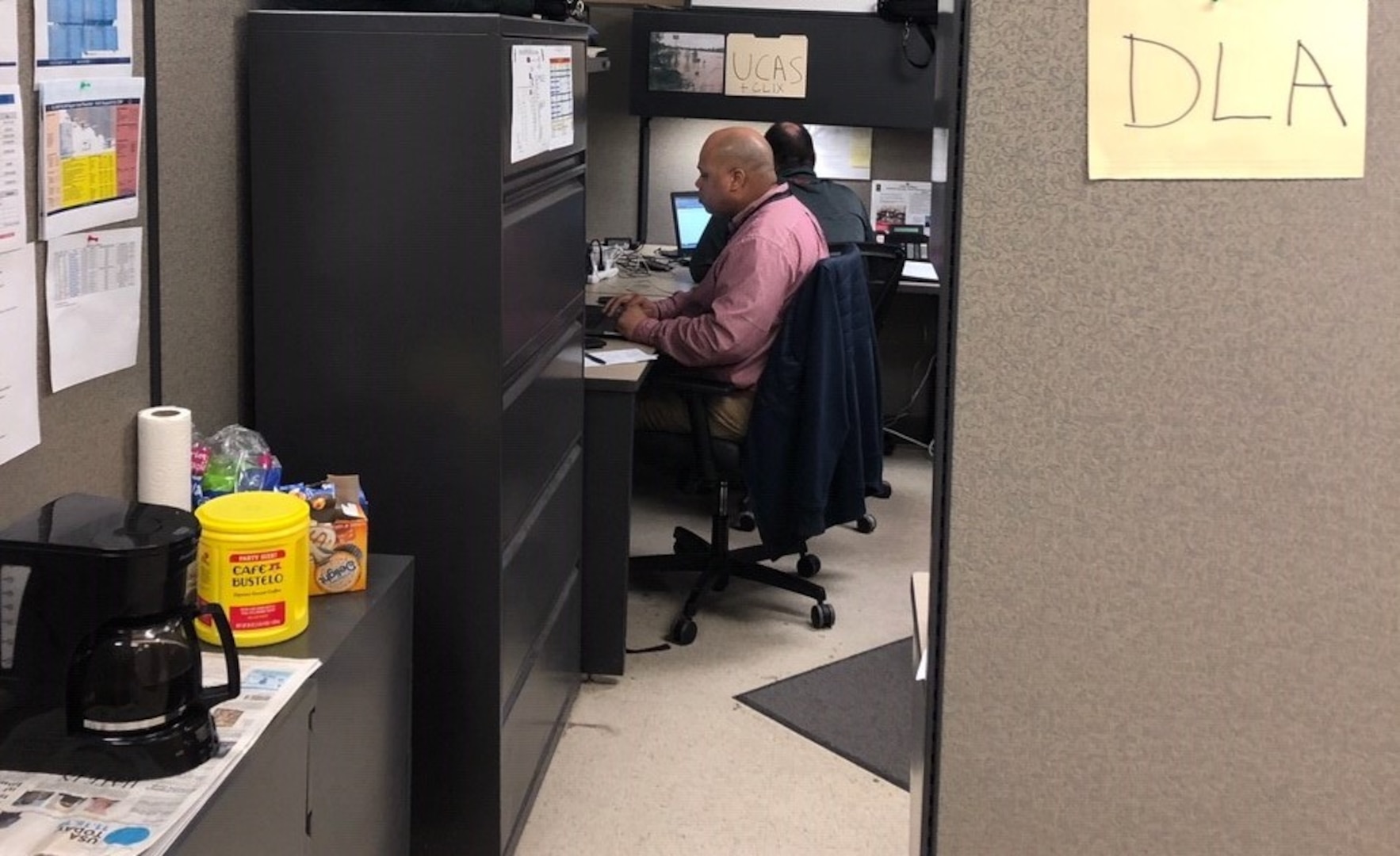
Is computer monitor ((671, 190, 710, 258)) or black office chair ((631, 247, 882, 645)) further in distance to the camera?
computer monitor ((671, 190, 710, 258))

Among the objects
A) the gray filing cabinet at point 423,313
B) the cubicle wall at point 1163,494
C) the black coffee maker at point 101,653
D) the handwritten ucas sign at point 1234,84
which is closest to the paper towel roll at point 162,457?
the gray filing cabinet at point 423,313

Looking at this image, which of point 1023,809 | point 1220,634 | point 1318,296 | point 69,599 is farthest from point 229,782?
point 1318,296

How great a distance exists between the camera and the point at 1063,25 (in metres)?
0.86

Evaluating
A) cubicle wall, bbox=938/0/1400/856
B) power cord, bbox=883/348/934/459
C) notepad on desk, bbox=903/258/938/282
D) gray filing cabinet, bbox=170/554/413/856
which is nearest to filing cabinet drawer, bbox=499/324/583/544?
gray filing cabinet, bbox=170/554/413/856

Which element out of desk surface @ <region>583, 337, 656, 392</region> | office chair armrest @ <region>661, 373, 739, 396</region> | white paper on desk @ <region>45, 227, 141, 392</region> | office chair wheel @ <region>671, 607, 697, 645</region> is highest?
white paper on desk @ <region>45, 227, 141, 392</region>

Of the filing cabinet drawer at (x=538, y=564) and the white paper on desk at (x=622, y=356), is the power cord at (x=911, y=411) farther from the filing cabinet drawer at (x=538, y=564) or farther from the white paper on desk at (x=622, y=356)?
the filing cabinet drawer at (x=538, y=564)

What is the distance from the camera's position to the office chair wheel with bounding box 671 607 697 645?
3.45m

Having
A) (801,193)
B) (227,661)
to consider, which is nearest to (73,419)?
(227,661)

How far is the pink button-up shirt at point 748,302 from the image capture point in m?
3.38

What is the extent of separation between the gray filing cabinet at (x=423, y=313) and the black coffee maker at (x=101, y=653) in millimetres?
781

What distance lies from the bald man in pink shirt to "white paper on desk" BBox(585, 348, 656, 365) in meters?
0.12

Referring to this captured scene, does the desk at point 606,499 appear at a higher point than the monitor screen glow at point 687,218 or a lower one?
lower

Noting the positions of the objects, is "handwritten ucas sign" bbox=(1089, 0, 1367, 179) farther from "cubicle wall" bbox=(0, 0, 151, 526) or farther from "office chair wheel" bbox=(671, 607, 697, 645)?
"office chair wheel" bbox=(671, 607, 697, 645)

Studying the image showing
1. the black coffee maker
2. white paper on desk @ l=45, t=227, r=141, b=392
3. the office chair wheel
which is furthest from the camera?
the office chair wheel
